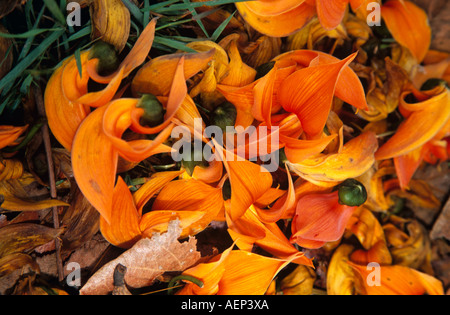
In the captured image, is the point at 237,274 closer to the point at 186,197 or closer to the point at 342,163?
the point at 186,197

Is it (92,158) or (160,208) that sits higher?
(92,158)

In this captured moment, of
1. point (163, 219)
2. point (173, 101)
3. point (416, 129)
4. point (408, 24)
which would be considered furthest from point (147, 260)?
point (408, 24)

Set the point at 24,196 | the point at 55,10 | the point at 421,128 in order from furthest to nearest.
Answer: the point at 421,128 < the point at 24,196 < the point at 55,10

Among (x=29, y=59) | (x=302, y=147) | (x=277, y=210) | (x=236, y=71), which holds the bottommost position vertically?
(x=277, y=210)

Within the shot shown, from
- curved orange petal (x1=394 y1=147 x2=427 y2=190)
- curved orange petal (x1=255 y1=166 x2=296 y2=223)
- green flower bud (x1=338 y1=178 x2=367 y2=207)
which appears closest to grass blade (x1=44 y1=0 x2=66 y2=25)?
curved orange petal (x1=255 y1=166 x2=296 y2=223)

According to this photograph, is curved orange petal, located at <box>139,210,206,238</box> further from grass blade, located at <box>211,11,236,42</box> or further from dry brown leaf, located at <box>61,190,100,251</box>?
grass blade, located at <box>211,11,236,42</box>

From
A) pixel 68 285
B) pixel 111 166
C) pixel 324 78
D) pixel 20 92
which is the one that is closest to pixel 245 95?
pixel 324 78

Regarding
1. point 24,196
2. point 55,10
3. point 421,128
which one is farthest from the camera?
point 421,128

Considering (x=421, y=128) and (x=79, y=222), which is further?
(x=421, y=128)
